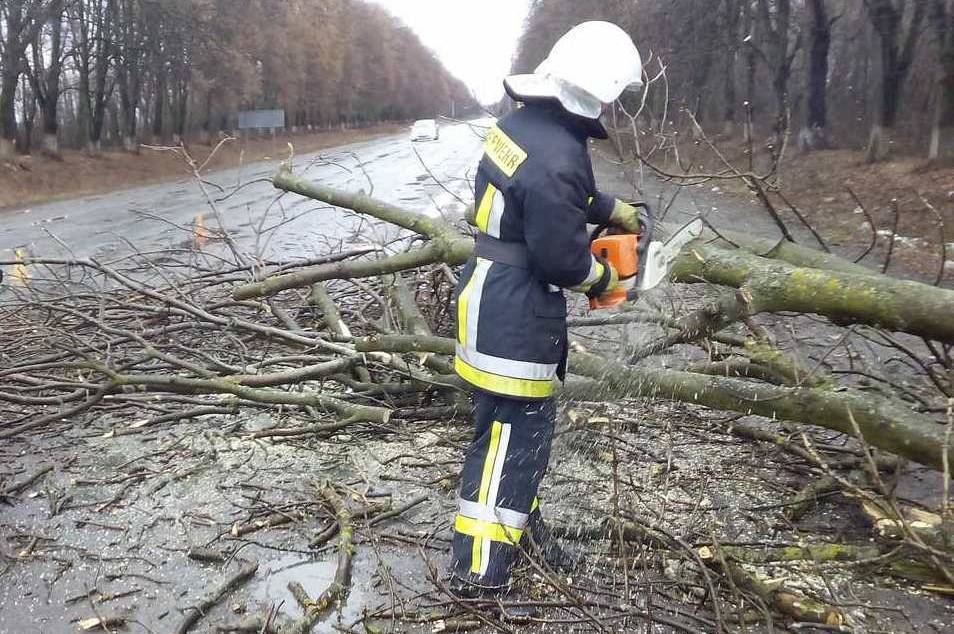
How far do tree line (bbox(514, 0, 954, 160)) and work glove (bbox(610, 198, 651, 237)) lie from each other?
9474mm

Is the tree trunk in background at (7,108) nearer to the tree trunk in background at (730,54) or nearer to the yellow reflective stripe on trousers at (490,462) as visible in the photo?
the tree trunk in background at (730,54)

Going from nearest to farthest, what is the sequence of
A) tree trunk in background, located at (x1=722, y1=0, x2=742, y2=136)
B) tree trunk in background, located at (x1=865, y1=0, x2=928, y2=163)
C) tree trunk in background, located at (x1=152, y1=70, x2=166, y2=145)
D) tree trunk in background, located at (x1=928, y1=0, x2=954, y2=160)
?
1. tree trunk in background, located at (x1=928, y1=0, x2=954, y2=160)
2. tree trunk in background, located at (x1=865, y1=0, x2=928, y2=163)
3. tree trunk in background, located at (x1=722, y1=0, x2=742, y2=136)
4. tree trunk in background, located at (x1=152, y1=70, x2=166, y2=145)

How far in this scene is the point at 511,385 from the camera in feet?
8.25

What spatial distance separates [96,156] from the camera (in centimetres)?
2266

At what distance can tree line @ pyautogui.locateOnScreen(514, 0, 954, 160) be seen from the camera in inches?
581

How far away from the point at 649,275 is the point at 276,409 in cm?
212

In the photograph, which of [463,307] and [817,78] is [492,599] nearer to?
[463,307]

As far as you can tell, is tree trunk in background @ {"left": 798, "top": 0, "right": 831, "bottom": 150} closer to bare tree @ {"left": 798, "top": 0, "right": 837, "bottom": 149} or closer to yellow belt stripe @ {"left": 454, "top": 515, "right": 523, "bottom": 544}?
bare tree @ {"left": 798, "top": 0, "right": 837, "bottom": 149}

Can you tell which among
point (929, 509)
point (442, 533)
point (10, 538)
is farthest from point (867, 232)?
point (10, 538)

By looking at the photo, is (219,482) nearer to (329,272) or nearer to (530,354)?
(329,272)

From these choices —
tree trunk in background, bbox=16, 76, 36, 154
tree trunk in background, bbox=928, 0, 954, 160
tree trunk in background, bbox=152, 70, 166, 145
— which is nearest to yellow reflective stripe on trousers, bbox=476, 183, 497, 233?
tree trunk in background, bbox=928, 0, 954, 160

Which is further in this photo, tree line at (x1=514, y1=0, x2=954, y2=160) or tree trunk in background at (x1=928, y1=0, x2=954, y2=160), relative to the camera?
tree line at (x1=514, y1=0, x2=954, y2=160)

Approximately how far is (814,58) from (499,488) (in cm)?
1824

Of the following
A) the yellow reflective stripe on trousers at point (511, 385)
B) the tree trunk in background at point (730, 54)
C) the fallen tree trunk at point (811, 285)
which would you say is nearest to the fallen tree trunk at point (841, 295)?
the fallen tree trunk at point (811, 285)
